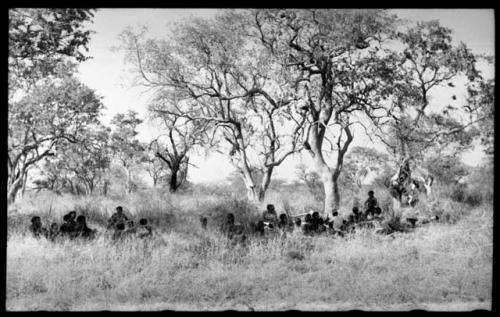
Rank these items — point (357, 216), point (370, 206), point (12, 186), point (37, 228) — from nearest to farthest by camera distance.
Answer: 1. point (37, 228)
2. point (12, 186)
3. point (357, 216)
4. point (370, 206)

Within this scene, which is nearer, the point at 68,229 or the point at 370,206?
the point at 68,229

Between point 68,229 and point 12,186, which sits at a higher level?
point 12,186

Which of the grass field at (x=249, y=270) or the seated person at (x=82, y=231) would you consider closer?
the grass field at (x=249, y=270)

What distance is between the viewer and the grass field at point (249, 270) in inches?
263

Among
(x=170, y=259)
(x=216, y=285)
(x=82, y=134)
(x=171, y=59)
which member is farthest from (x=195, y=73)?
(x=216, y=285)

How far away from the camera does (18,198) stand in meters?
10.8

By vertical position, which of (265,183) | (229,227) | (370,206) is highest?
(265,183)

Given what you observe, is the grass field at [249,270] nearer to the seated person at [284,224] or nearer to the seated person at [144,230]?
the seated person at [144,230]

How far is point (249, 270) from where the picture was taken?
7508mm

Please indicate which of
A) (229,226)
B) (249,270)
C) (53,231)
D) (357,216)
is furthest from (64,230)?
(357,216)

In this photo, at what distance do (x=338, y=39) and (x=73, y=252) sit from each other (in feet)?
23.4

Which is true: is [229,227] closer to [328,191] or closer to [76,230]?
[76,230]

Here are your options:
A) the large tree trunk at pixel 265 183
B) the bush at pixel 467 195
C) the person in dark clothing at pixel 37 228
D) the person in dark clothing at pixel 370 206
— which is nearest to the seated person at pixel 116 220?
the person in dark clothing at pixel 37 228

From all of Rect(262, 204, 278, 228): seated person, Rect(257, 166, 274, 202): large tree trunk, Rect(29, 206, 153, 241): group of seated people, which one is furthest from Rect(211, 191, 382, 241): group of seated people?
Rect(257, 166, 274, 202): large tree trunk
